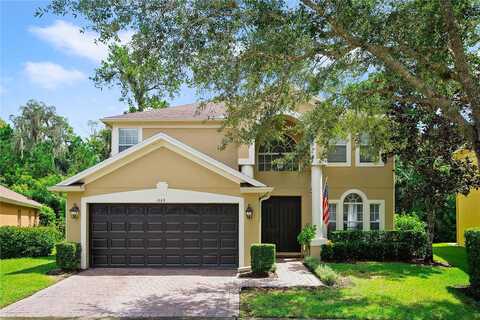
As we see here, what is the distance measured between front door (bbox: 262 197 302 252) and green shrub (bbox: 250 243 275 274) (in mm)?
5527

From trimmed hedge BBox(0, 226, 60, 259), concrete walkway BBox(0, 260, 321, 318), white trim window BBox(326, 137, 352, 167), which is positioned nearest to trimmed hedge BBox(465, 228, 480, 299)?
concrete walkway BBox(0, 260, 321, 318)

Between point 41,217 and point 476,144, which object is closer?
point 476,144

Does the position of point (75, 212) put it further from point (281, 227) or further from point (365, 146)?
point (365, 146)

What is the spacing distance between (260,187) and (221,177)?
4.71 feet

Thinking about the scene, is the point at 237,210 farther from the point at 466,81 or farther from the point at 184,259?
the point at 466,81

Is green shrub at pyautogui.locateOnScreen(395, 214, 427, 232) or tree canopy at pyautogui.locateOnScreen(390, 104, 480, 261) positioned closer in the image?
tree canopy at pyautogui.locateOnScreen(390, 104, 480, 261)

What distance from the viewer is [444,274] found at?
16656mm

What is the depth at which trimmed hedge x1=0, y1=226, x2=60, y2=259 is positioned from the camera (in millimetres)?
21547

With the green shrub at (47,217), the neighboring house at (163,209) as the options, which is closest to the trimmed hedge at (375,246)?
the neighboring house at (163,209)


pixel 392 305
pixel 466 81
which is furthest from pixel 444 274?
pixel 466 81

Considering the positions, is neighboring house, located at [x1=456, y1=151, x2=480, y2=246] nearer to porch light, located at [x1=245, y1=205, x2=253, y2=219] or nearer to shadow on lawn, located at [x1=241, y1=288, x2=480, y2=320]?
porch light, located at [x1=245, y1=205, x2=253, y2=219]

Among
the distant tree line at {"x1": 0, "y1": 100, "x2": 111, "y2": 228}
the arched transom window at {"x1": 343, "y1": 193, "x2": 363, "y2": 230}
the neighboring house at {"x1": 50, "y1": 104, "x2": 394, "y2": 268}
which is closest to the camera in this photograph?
the neighboring house at {"x1": 50, "y1": 104, "x2": 394, "y2": 268}

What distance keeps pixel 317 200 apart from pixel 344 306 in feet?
28.8

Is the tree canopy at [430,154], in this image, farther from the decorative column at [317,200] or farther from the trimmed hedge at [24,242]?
the trimmed hedge at [24,242]
